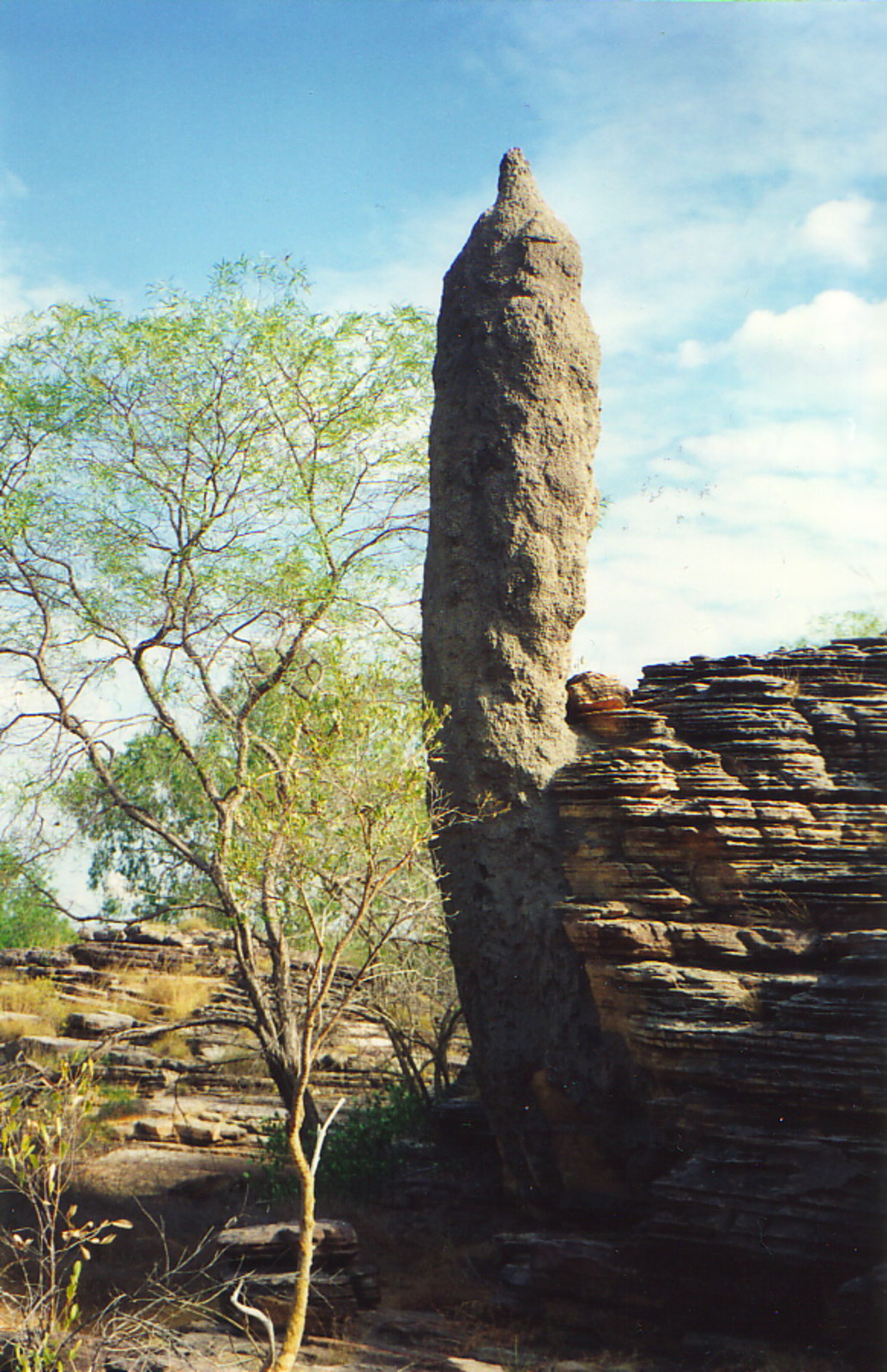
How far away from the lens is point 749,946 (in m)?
7.62

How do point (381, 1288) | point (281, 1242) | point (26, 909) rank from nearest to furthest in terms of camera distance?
point (281, 1242) < point (381, 1288) < point (26, 909)

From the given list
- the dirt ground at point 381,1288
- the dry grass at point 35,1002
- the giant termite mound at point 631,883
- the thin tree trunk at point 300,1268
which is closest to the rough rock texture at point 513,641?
the giant termite mound at point 631,883

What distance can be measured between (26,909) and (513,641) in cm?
1577

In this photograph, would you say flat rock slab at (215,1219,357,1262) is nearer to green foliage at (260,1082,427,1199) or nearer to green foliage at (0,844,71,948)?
green foliage at (260,1082,427,1199)

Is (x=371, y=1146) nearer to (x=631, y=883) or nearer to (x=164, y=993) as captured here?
(x=631, y=883)

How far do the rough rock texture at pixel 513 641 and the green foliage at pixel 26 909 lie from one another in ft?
14.3

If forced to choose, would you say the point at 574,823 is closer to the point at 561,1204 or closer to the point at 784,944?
the point at 784,944

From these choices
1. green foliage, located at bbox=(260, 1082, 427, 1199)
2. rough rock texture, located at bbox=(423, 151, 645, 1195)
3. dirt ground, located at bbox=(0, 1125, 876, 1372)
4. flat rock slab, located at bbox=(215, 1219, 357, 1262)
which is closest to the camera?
dirt ground, located at bbox=(0, 1125, 876, 1372)

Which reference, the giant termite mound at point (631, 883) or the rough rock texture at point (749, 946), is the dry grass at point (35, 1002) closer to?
the giant termite mound at point (631, 883)

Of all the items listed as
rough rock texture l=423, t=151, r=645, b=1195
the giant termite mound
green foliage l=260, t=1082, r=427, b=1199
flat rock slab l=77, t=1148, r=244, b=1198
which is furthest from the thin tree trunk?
flat rock slab l=77, t=1148, r=244, b=1198

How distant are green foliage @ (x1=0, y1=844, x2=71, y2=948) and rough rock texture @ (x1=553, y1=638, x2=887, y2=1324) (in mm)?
5547

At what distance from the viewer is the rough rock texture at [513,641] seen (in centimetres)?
859

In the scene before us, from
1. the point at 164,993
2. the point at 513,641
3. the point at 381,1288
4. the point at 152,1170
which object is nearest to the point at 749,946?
the point at 513,641

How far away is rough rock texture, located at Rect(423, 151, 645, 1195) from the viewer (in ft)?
28.2
